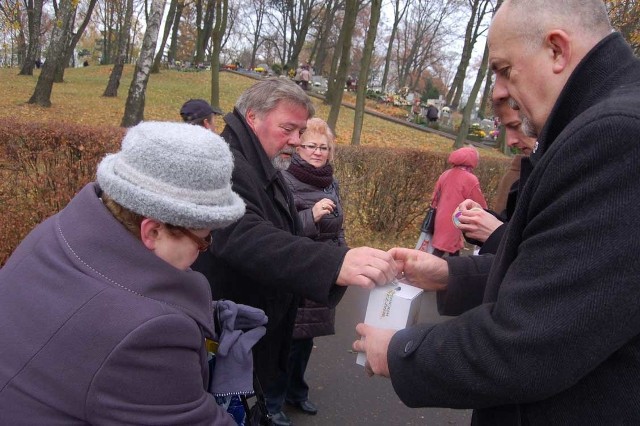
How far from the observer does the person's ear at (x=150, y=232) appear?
140cm

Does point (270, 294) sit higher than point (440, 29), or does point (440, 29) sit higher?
point (440, 29)

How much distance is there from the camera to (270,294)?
247 centimetres

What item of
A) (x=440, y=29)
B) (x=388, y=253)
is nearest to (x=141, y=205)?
(x=388, y=253)

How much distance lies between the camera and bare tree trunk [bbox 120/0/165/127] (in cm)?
1134

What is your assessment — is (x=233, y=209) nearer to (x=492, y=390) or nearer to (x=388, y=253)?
(x=388, y=253)

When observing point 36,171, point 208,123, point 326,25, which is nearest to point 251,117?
point 36,171

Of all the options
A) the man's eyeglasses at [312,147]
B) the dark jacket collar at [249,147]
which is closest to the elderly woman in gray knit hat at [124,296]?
the dark jacket collar at [249,147]

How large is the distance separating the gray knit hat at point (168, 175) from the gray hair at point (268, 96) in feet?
3.80

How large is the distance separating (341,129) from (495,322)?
1960cm

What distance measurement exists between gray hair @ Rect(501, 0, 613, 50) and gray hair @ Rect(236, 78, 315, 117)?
139 cm

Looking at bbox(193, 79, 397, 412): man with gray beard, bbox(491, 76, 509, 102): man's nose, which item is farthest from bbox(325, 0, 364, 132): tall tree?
bbox(491, 76, 509, 102): man's nose

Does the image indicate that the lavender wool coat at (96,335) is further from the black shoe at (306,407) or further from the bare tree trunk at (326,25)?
the bare tree trunk at (326,25)

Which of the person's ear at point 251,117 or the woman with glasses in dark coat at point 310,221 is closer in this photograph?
the person's ear at point 251,117

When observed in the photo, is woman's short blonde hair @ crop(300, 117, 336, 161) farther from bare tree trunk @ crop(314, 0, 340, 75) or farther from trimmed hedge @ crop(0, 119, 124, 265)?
bare tree trunk @ crop(314, 0, 340, 75)
